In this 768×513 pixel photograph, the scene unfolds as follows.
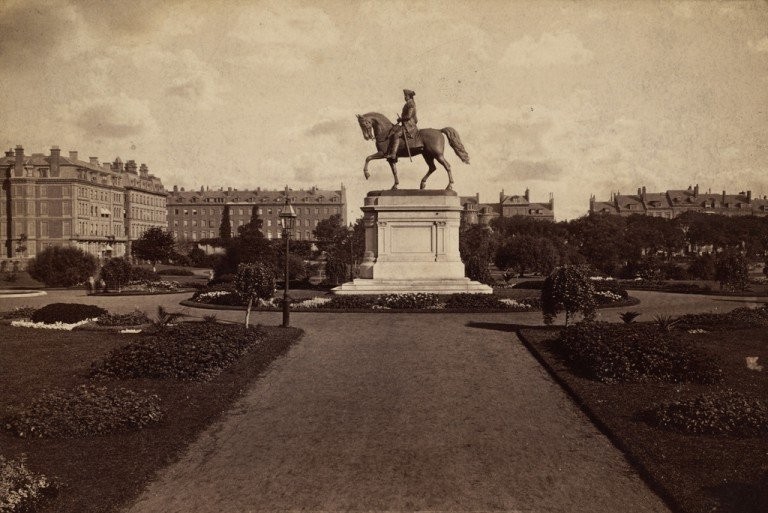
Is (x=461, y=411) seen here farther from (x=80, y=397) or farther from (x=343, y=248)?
(x=343, y=248)

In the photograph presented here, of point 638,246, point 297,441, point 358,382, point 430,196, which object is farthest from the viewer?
point 638,246

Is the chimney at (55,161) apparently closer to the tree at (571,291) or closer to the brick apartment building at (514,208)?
the tree at (571,291)

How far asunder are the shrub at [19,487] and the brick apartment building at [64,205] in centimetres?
6139

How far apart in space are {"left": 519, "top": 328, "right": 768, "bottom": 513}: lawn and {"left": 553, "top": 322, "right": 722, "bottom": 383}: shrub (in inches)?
11.4

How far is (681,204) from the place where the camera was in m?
146

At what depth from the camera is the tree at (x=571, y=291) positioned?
17391mm

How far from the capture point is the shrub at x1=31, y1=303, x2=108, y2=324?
21.5 metres

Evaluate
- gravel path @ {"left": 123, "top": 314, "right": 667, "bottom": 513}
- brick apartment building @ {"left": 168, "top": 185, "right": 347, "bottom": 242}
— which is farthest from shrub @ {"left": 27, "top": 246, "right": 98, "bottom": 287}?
brick apartment building @ {"left": 168, "top": 185, "right": 347, "bottom": 242}

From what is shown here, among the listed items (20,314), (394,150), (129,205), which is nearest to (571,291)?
(394,150)

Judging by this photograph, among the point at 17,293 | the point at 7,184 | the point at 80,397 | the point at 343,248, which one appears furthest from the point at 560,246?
the point at 7,184

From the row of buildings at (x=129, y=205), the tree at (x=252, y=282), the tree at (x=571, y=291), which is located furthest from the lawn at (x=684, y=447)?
the row of buildings at (x=129, y=205)

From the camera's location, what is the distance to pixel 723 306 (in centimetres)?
2673

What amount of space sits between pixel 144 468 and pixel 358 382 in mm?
5484

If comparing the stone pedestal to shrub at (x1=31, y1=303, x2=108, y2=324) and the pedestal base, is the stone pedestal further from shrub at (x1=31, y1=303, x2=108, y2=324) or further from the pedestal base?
shrub at (x1=31, y1=303, x2=108, y2=324)
